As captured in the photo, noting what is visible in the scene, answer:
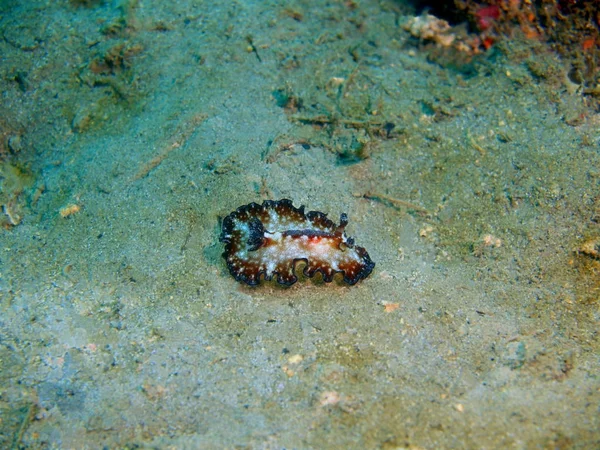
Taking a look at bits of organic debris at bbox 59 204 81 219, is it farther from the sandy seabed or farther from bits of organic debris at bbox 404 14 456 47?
bits of organic debris at bbox 404 14 456 47

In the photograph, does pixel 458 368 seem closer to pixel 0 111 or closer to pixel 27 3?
pixel 0 111

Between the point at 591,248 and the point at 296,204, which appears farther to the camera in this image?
the point at 296,204

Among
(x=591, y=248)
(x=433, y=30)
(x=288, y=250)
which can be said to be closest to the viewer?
(x=288, y=250)

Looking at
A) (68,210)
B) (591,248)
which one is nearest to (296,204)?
(68,210)

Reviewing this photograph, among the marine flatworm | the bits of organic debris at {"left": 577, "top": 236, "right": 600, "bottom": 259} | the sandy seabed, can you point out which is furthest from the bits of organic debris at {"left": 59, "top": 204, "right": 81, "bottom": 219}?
the bits of organic debris at {"left": 577, "top": 236, "right": 600, "bottom": 259}

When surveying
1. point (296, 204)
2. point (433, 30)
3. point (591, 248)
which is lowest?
point (296, 204)

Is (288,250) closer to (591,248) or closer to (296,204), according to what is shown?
(296,204)

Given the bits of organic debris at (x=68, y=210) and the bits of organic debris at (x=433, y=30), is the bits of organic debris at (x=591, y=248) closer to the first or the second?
the bits of organic debris at (x=433, y=30)

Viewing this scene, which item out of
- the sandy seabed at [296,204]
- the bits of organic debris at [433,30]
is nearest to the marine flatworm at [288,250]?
the sandy seabed at [296,204]

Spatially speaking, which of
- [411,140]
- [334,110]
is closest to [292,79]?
[334,110]
